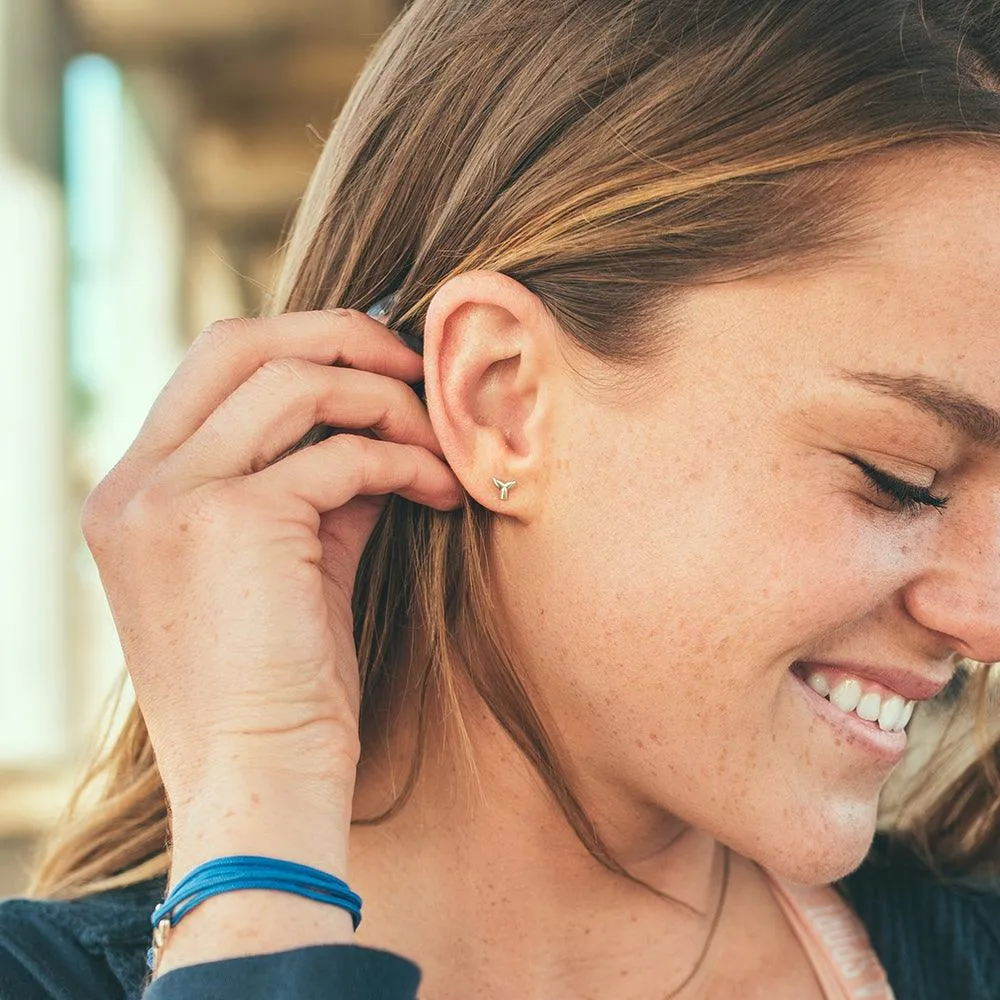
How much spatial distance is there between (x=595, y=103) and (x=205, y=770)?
2.45 feet

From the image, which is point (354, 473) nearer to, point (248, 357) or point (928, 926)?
point (248, 357)

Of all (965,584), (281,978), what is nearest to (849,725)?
(965,584)

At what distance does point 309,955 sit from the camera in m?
1.26

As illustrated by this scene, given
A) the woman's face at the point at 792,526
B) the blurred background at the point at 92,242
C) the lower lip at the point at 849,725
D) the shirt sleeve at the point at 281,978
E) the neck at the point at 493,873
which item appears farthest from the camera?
the blurred background at the point at 92,242

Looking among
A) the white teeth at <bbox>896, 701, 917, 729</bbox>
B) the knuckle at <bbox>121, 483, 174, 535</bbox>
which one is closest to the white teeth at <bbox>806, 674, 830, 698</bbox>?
the white teeth at <bbox>896, 701, 917, 729</bbox>

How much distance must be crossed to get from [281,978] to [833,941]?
755 millimetres

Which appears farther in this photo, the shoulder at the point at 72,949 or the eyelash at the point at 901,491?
the shoulder at the point at 72,949

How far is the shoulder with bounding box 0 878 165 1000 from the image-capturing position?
1501mm

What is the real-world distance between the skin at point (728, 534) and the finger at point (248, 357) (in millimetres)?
59

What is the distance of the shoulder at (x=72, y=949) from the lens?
1501 mm

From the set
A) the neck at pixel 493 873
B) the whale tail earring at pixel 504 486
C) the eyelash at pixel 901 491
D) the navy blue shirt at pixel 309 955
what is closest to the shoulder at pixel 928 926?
the navy blue shirt at pixel 309 955

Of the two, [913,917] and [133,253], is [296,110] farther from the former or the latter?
[913,917]

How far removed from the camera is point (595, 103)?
146 cm

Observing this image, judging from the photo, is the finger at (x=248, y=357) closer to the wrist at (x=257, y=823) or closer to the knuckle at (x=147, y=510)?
the knuckle at (x=147, y=510)
